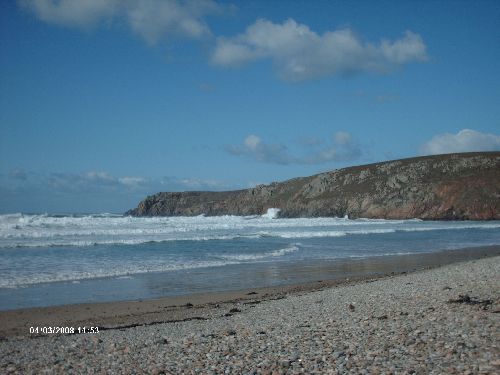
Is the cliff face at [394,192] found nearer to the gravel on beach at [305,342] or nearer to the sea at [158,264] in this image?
the sea at [158,264]

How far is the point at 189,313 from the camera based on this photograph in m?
11.9

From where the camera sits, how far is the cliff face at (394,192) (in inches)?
2697

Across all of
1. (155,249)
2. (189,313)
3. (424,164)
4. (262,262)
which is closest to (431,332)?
(189,313)

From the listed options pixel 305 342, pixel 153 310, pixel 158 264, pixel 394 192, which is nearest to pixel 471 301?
pixel 305 342

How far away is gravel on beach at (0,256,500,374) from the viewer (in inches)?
248

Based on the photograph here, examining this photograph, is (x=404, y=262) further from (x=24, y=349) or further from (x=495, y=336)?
(x=24, y=349)

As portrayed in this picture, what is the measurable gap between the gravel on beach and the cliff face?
202 feet

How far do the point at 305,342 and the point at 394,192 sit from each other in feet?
239

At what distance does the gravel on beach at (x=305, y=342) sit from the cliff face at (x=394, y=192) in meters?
61.7

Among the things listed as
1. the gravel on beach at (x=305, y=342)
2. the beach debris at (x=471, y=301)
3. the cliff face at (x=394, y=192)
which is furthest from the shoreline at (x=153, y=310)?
the cliff face at (x=394, y=192)

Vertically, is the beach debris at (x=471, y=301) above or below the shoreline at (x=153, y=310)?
above

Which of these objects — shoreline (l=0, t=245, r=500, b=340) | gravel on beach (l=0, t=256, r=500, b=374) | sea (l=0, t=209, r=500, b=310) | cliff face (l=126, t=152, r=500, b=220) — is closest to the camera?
gravel on beach (l=0, t=256, r=500, b=374)

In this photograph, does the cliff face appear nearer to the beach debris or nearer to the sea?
the sea

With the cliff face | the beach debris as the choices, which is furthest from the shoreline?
the cliff face
